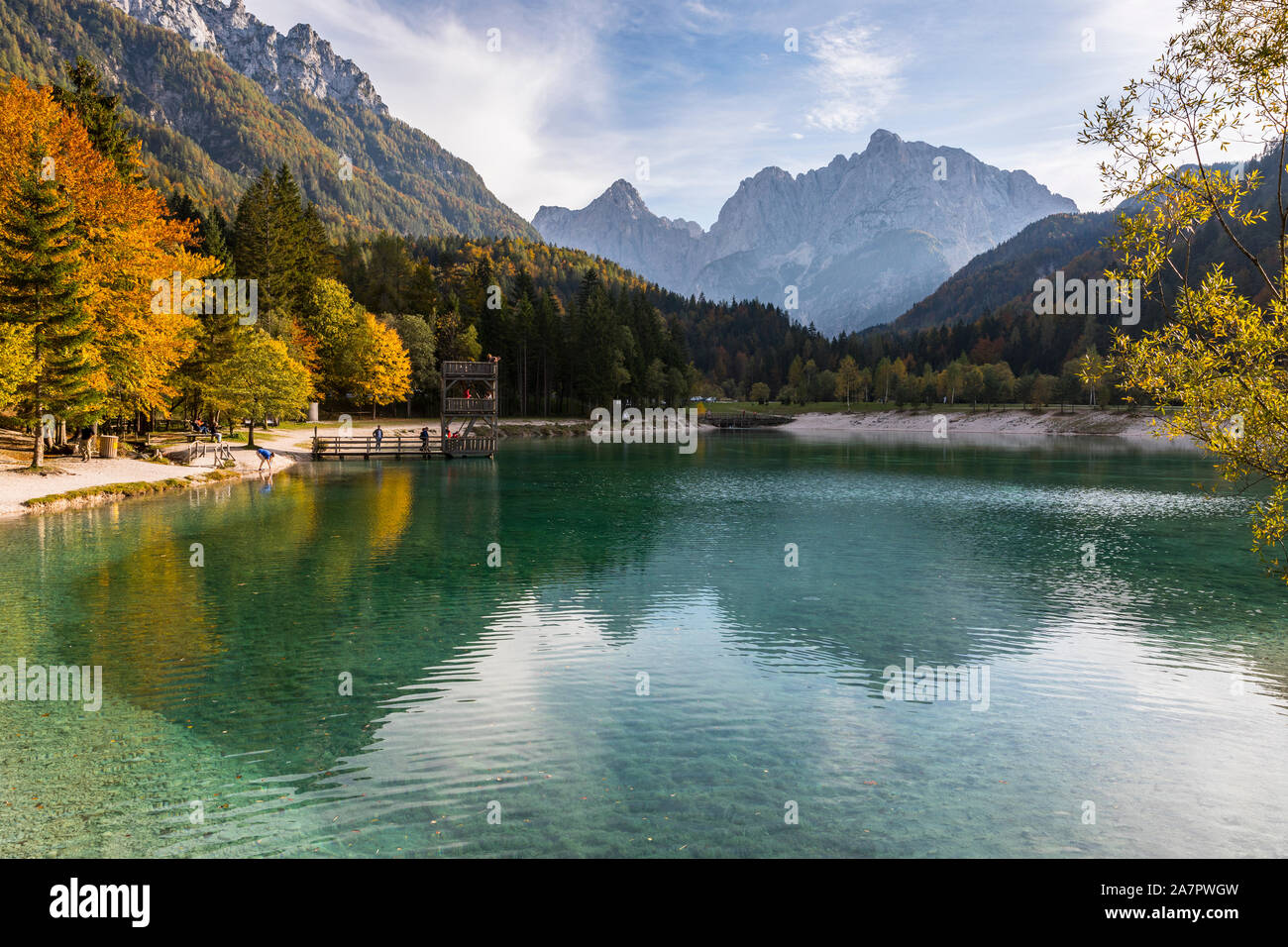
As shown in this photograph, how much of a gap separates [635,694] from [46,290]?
135 ft

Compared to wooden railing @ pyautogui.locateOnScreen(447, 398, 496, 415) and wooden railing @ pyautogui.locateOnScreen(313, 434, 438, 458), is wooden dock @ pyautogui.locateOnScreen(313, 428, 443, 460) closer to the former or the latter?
wooden railing @ pyautogui.locateOnScreen(313, 434, 438, 458)

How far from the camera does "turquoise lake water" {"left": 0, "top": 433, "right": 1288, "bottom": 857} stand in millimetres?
9008

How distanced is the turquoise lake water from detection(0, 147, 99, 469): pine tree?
10.5 metres

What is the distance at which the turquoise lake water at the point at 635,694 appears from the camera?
901 cm

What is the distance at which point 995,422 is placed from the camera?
15525cm

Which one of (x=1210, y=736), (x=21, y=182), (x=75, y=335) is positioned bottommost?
(x=1210, y=736)

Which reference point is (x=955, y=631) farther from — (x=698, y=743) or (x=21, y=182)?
(x=21, y=182)

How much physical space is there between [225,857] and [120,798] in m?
2.51

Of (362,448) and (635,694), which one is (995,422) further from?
(635,694)

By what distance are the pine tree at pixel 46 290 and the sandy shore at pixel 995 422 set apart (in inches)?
4822
